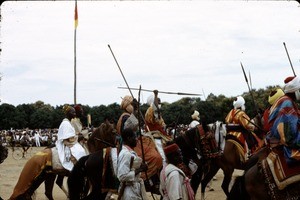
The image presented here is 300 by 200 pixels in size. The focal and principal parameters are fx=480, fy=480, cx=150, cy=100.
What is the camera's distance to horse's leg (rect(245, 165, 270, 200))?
6.64 meters

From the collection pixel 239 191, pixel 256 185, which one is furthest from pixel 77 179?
pixel 256 185

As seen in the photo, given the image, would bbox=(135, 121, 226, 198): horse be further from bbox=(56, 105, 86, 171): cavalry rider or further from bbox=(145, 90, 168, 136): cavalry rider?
bbox=(56, 105, 86, 171): cavalry rider

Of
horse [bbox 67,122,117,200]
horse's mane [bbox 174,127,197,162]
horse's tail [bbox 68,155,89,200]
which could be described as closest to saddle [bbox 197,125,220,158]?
horse's mane [bbox 174,127,197,162]

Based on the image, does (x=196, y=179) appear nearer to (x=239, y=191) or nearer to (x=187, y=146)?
(x=187, y=146)

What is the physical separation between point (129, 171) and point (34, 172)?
433 centimetres

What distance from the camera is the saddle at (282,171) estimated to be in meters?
6.37

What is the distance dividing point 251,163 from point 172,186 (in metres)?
1.96

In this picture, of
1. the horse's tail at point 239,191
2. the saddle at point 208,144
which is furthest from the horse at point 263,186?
the saddle at point 208,144

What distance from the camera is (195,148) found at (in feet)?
33.3

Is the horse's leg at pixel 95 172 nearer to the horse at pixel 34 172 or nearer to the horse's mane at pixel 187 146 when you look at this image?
the horse at pixel 34 172

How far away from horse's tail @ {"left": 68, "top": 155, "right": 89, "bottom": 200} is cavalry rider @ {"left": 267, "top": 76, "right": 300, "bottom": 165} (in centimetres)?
379

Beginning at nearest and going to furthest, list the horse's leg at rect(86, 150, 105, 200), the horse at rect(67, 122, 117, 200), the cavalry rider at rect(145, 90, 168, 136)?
1. the horse at rect(67, 122, 117, 200)
2. the horse's leg at rect(86, 150, 105, 200)
3. the cavalry rider at rect(145, 90, 168, 136)

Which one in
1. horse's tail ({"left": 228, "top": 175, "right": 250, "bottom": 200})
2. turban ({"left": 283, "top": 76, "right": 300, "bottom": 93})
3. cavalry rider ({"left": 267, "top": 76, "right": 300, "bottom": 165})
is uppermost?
turban ({"left": 283, "top": 76, "right": 300, "bottom": 93})

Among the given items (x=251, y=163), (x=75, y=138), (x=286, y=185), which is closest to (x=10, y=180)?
(x=75, y=138)
